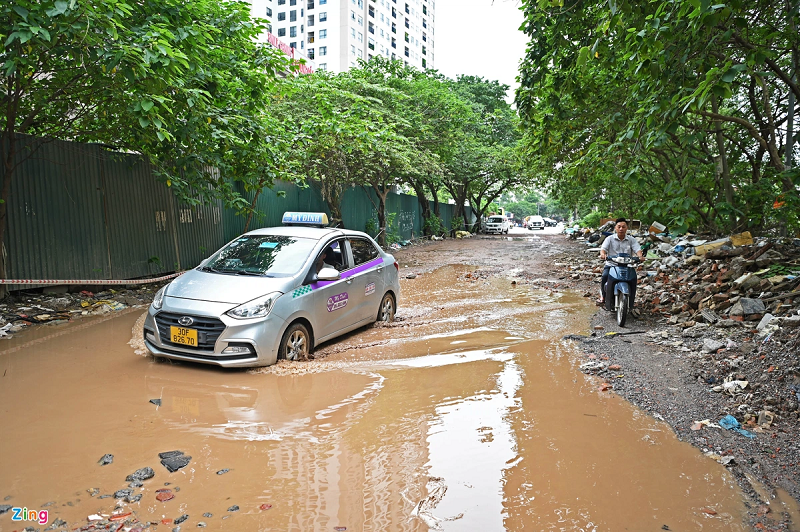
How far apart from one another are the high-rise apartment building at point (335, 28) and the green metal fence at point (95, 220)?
177ft

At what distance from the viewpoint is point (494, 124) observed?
39.6 metres

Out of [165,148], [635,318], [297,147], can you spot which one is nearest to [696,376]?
[635,318]

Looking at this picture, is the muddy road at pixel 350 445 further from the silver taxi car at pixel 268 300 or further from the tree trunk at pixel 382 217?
the tree trunk at pixel 382 217

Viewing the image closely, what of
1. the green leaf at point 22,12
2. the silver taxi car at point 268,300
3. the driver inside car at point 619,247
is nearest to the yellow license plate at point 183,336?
the silver taxi car at point 268,300

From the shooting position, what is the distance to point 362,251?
310 inches

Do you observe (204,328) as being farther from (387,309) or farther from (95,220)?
(95,220)

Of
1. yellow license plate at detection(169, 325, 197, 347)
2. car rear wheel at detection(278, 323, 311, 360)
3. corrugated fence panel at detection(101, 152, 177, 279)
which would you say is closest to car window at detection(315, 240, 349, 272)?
car rear wheel at detection(278, 323, 311, 360)

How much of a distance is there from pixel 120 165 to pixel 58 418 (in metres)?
7.72

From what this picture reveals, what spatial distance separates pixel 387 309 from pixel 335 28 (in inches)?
2595

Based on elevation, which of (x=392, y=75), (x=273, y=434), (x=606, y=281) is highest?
(x=392, y=75)

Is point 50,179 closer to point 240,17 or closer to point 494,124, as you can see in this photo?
point 240,17

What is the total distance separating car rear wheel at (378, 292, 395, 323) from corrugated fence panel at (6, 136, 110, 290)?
560 cm

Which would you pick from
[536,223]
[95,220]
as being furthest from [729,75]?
[536,223]

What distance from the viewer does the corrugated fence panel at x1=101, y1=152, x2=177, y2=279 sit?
10750 mm
